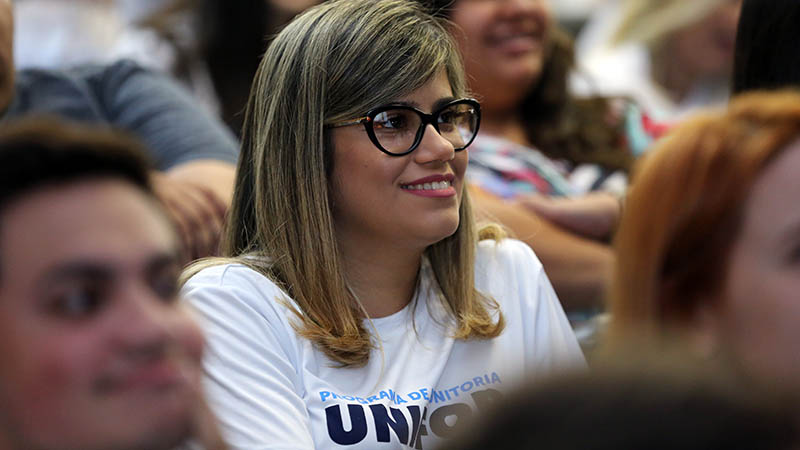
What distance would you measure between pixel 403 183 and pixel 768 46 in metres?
0.81

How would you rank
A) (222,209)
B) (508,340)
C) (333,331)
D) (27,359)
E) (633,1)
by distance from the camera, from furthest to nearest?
(633,1) → (222,209) → (508,340) → (333,331) → (27,359)

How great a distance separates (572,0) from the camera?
667cm

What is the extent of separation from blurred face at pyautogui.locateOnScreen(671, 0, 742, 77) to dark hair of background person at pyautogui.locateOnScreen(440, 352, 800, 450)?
12.5ft

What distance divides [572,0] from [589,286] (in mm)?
4112

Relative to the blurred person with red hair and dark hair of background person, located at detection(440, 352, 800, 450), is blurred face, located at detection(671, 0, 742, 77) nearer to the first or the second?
the blurred person with red hair

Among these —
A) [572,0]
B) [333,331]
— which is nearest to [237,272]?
[333,331]

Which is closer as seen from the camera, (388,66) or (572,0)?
(388,66)

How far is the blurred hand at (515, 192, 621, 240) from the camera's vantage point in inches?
117

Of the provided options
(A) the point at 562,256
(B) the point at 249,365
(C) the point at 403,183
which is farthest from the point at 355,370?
(A) the point at 562,256

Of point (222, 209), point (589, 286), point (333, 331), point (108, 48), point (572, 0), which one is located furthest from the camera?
point (572, 0)

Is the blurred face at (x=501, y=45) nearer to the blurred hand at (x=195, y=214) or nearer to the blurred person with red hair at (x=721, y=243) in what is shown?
the blurred hand at (x=195, y=214)

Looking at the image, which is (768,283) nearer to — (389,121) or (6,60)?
(389,121)

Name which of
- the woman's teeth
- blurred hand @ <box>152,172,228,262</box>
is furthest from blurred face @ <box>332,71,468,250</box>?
blurred hand @ <box>152,172,228,262</box>

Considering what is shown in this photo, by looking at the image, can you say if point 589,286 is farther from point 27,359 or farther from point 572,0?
point 572,0
